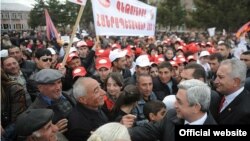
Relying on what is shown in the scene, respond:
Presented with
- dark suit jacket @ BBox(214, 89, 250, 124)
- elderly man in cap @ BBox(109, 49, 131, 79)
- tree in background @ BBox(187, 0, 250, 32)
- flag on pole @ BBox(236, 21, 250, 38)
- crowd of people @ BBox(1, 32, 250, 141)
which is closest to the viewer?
crowd of people @ BBox(1, 32, 250, 141)

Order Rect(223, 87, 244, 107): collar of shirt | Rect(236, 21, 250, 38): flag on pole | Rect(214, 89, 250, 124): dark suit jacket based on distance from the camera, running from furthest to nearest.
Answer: Rect(236, 21, 250, 38): flag on pole, Rect(223, 87, 244, 107): collar of shirt, Rect(214, 89, 250, 124): dark suit jacket

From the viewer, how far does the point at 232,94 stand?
143 inches

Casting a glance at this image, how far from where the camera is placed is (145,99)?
4645 mm

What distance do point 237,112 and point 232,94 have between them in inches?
13.1

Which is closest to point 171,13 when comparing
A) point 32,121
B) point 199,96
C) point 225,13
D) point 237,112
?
point 225,13

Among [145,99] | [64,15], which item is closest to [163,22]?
[64,15]

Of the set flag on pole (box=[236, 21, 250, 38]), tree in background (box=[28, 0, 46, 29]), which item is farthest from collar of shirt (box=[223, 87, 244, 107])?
tree in background (box=[28, 0, 46, 29])

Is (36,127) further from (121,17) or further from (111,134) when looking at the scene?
(121,17)

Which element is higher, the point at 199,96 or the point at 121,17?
the point at 121,17

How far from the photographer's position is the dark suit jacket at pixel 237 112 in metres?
3.30

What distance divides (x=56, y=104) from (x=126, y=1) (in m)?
3.68

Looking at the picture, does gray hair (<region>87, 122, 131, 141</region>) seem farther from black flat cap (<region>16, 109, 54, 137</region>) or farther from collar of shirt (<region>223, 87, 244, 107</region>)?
collar of shirt (<region>223, 87, 244, 107</region>)

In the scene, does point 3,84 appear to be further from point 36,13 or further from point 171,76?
point 36,13

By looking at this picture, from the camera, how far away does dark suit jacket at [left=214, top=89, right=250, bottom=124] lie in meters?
3.30
